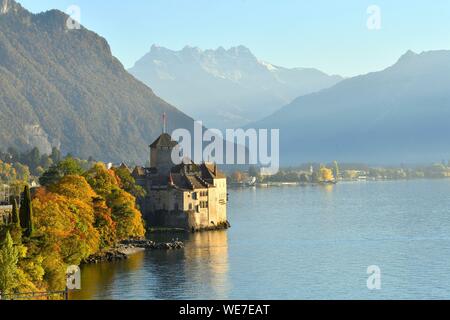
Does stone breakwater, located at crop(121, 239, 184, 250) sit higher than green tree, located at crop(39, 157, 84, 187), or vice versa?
green tree, located at crop(39, 157, 84, 187)

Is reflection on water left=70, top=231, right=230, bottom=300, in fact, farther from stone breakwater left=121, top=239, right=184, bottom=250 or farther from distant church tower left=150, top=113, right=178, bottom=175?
distant church tower left=150, top=113, right=178, bottom=175

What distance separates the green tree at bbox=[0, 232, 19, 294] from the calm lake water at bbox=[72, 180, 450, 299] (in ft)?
33.5

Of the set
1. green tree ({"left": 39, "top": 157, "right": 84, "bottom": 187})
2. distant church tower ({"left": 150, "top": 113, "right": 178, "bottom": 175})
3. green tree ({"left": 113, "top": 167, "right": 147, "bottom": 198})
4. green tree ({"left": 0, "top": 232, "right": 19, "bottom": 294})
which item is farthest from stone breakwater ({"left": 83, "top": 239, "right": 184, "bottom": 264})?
green tree ({"left": 0, "top": 232, "right": 19, "bottom": 294})

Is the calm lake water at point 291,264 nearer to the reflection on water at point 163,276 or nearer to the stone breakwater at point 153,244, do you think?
the reflection on water at point 163,276

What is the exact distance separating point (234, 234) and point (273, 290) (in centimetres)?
4419

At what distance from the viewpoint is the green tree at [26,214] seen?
59688 mm

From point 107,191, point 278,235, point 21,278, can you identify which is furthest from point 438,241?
point 21,278

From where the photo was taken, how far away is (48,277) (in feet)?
193

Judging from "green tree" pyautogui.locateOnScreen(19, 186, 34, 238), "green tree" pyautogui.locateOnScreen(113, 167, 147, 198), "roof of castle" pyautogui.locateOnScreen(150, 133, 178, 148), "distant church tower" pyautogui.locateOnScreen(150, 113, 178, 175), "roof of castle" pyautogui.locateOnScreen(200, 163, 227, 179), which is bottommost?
"green tree" pyautogui.locateOnScreen(19, 186, 34, 238)

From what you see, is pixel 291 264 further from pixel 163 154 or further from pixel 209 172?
pixel 163 154

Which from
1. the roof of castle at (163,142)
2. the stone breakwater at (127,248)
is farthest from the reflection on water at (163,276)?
the roof of castle at (163,142)

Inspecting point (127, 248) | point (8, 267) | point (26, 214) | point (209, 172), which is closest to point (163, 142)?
point (209, 172)

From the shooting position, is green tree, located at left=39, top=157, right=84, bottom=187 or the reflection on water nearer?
the reflection on water

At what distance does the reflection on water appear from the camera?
208 feet
